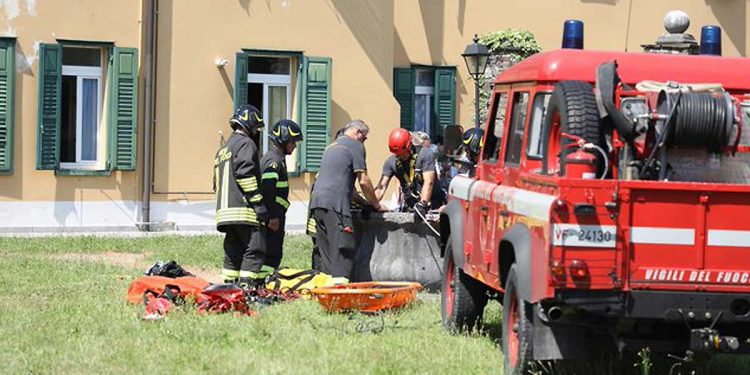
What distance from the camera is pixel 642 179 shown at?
8.41 meters

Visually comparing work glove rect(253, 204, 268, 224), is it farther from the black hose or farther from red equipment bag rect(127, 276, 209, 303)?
the black hose

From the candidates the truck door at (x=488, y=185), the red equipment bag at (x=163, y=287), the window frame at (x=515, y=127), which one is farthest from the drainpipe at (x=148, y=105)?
the window frame at (x=515, y=127)

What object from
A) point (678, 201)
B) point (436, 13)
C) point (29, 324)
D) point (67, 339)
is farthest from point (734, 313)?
point (436, 13)

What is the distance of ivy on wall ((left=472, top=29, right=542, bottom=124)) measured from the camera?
23.5 m

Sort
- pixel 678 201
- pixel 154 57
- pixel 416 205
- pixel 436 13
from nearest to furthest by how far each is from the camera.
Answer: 1. pixel 678 201
2. pixel 416 205
3. pixel 154 57
4. pixel 436 13

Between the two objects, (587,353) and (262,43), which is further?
(262,43)

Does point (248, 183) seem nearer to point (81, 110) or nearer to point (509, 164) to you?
point (509, 164)

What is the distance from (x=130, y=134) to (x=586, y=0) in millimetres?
8322

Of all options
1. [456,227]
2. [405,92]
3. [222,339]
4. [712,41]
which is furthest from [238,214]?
[405,92]

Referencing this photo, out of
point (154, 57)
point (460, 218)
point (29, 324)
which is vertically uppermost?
point (154, 57)

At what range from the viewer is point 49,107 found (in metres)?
20.9

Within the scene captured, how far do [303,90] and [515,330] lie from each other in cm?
1366

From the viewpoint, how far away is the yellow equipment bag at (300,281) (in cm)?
1331

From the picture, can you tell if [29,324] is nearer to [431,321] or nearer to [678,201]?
[431,321]
